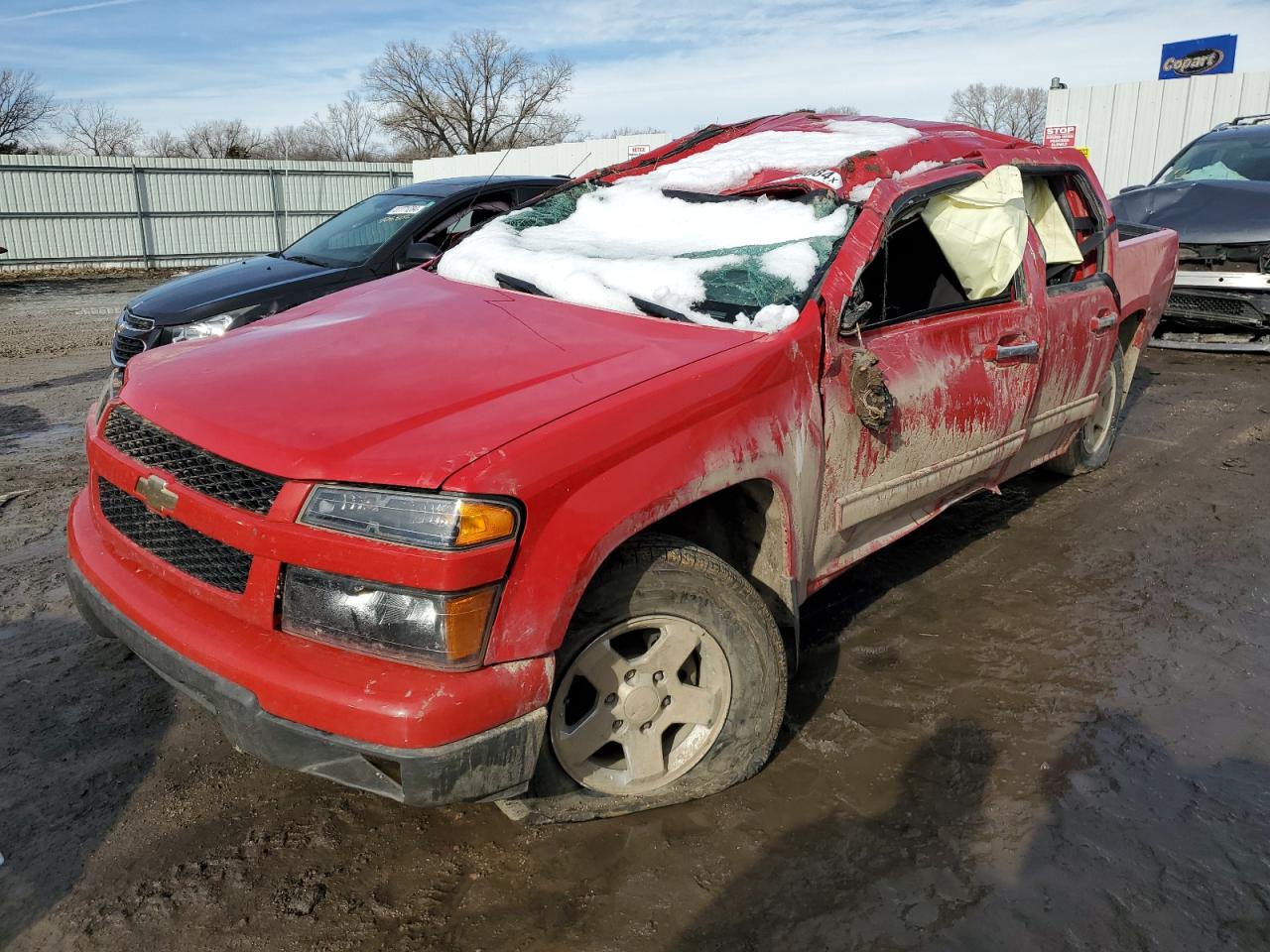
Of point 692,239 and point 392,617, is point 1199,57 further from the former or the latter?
point 392,617

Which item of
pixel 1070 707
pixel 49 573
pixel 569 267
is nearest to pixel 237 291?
pixel 49 573

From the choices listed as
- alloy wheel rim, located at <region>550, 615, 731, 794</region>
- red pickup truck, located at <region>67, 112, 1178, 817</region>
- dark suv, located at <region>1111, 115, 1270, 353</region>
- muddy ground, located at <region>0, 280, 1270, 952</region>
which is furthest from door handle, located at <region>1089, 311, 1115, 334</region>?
dark suv, located at <region>1111, 115, 1270, 353</region>

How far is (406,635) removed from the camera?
208 centimetres

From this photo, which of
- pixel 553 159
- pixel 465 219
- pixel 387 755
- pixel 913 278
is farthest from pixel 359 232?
pixel 553 159

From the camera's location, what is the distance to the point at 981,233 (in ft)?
11.9

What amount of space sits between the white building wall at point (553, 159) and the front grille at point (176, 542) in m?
A: 17.7

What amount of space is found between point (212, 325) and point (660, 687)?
4789mm

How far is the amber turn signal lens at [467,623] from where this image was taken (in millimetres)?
2037

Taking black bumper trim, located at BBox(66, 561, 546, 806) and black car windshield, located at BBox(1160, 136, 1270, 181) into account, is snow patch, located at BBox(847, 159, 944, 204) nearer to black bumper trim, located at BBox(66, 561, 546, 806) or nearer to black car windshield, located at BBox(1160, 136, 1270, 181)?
black bumper trim, located at BBox(66, 561, 546, 806)

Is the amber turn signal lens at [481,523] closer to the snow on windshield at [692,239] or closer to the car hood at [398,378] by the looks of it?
the car hood at [398,378]

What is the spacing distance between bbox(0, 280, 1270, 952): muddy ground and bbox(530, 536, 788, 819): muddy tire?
0.45ft

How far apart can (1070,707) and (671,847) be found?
156 cm

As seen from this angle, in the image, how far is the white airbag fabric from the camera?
3602 mm

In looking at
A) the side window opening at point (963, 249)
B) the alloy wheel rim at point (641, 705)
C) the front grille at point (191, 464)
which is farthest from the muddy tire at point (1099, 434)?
the front grille at point (191, 464)
